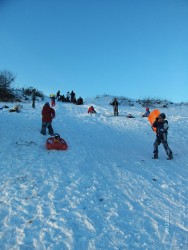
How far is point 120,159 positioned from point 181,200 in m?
4.45

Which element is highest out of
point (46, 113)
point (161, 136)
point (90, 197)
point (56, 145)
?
point (46, 113)

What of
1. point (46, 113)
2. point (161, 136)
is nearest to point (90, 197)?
point (161, 136)

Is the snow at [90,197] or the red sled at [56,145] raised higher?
the red sled at [56,145]

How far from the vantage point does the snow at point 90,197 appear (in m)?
5.81

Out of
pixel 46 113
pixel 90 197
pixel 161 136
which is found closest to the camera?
pixel 90 197

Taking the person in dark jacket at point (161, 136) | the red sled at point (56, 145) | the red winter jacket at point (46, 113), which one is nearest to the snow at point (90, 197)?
the red sled at point (56, 145)

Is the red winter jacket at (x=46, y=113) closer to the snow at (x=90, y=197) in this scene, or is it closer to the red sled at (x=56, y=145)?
the snow at (x=90, y=197)

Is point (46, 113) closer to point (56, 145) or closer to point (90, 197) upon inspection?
point (56, 145)

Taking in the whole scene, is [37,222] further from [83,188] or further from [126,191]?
[126,191]

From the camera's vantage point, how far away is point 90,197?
305 inches

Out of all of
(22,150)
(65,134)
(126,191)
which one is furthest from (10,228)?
(65,134)

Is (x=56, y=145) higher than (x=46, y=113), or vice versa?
(x=46, y=113)

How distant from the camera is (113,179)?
9391mm

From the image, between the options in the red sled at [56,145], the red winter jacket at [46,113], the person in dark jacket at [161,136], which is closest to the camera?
the person in dark jacket at [161,136]
